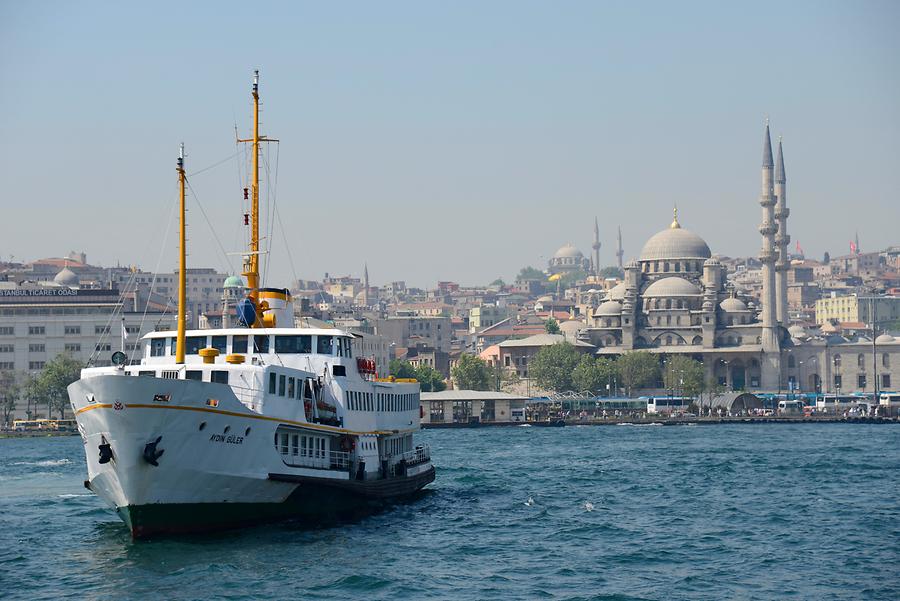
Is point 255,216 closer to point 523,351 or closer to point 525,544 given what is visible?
point 525,544

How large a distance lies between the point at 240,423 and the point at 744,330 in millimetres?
126634

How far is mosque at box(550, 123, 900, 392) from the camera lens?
14950 centimetres

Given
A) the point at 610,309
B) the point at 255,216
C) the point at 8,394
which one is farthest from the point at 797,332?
the point at 255,216

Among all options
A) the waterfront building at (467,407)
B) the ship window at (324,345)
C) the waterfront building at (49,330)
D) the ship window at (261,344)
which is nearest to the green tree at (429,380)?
the waterfront building at (467,407)

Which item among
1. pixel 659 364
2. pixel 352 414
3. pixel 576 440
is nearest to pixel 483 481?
pixel 352 414

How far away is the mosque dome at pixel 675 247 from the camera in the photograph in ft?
550

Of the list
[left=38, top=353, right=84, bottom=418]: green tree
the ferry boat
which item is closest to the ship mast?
the ferry boat

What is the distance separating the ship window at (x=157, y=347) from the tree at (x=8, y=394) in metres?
64.6

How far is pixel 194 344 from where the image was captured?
119 ft

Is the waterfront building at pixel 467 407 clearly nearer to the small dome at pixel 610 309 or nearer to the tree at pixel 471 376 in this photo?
the tree at pixel 471 376

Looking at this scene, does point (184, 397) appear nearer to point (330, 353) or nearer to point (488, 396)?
point (330, 353)

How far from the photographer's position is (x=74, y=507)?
41812mm

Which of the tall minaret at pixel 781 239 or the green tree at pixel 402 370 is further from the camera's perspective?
the tall minaret at pixel 781 239

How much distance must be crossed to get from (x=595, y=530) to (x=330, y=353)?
318 inches
